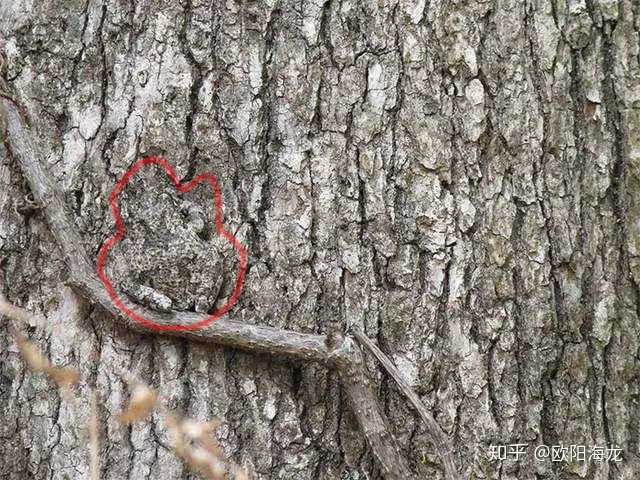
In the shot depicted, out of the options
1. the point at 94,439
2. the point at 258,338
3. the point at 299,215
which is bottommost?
the point at 94,439

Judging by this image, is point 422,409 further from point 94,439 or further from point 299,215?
point 94,439

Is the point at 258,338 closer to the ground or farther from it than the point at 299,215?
closer to the ground

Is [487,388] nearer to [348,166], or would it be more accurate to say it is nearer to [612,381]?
[612,381]

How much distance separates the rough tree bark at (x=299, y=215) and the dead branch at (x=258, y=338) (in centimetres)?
3

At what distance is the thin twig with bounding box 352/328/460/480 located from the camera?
157cm

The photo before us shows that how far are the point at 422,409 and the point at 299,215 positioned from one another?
42 centimetres

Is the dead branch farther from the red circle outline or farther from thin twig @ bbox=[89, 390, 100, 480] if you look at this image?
thin twig @ bbox=[89, 390, 100, 480]

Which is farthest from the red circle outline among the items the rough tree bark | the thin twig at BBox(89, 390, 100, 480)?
the thin twig at BBox(89, 390, 100, 480)

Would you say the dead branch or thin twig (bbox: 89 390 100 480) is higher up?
the dead branch

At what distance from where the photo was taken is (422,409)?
157 cm

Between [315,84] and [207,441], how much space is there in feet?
2.21

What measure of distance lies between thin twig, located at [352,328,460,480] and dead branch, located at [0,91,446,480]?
0.03 m

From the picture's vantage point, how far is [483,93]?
1.62m

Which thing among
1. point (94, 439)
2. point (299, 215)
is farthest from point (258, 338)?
point (94, 439)
